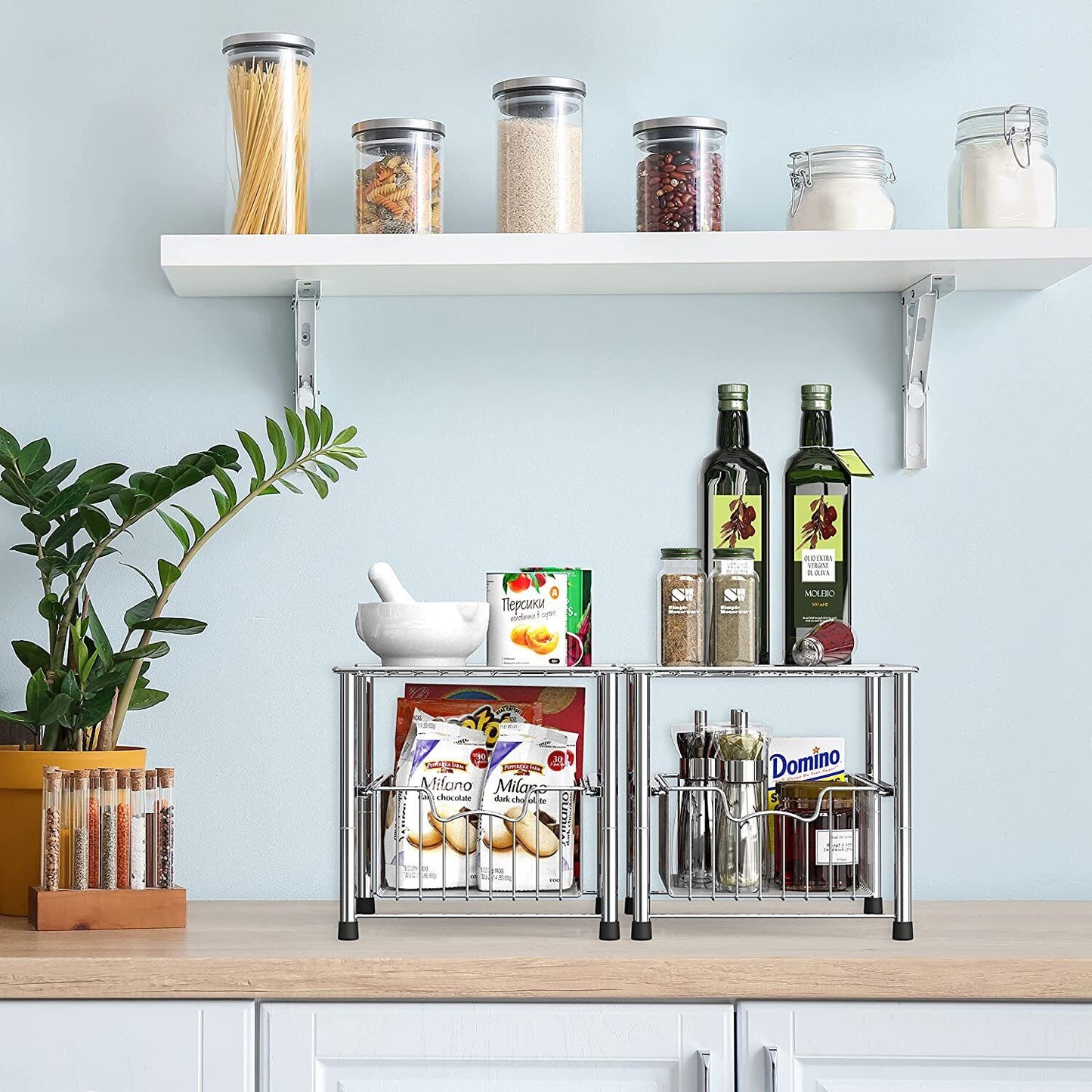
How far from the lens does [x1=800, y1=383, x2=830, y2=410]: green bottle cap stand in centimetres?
145

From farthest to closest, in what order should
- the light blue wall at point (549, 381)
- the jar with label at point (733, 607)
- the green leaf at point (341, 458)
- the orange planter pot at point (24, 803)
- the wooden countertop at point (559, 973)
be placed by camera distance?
the light blue wall at point (549, 381) → the green leaf at point (341, 458) → the orange planter pot at point (24, 803) → the jar with label at point (733, 607) → the wooden countertop at point (559, 973)

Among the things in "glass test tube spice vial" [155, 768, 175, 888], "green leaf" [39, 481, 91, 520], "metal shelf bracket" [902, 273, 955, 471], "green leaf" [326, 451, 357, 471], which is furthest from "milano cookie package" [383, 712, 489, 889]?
"metal shelf bracket" [902, 273, 955, 471]

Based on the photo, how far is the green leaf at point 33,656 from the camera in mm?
1601

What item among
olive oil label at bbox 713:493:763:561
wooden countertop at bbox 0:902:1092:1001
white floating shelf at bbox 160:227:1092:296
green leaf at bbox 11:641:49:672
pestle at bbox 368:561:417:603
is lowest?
wooden countertop at bbox 0:902:1092:1001

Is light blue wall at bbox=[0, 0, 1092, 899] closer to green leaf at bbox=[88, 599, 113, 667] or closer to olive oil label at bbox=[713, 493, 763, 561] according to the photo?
green leaf at bbox=[88, 599, 113, 667]

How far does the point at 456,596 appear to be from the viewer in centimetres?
178

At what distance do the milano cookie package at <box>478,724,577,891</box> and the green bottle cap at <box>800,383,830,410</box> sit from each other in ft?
1.54

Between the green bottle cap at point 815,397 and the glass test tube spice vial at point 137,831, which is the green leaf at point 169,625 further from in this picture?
the green bottle cap at point 815,397

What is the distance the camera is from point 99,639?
1606 millimetres

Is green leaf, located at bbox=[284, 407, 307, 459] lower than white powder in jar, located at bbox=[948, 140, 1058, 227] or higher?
lower

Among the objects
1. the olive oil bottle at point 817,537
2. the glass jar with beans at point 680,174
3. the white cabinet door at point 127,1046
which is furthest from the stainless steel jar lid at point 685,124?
the white cabinet door at point 127,1046

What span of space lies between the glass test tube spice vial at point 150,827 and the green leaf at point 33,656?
0.20 meters

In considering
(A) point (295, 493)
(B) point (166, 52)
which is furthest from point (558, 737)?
(B) point (166, 52)

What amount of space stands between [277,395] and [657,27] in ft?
2.30
